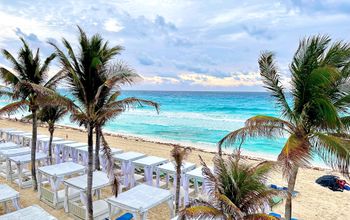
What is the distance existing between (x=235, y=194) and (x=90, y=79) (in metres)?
5.37

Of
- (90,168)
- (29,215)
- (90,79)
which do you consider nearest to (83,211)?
(90,168)

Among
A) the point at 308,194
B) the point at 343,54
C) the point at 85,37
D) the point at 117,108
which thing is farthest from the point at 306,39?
the point at 308,194

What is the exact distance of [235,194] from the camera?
187 inches

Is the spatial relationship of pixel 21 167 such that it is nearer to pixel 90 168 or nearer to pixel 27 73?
pixel 27 73

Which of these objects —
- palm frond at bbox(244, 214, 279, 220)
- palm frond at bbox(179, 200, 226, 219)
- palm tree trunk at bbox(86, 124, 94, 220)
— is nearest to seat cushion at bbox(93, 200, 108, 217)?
palm tree trunk at bbox(86, 124, 94, 220)

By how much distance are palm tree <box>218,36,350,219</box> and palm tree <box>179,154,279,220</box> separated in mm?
599

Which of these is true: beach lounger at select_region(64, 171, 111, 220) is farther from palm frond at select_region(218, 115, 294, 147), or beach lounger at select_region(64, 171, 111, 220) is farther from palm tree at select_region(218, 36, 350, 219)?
palm tree at select_region(218, 36, 350, 219)

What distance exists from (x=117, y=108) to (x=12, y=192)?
4.69m

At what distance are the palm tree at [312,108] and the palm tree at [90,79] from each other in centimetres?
377

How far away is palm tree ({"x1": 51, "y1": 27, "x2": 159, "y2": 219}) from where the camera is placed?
7.38 meters

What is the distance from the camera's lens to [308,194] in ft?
41.4

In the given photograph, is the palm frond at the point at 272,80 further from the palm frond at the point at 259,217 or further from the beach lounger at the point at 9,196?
the beach lounger at the point at 9,196

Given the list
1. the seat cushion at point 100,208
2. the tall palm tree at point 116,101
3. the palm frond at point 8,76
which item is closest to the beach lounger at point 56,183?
the seat cushion at point 100,208

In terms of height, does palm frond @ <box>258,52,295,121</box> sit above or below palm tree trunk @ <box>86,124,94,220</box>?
above
